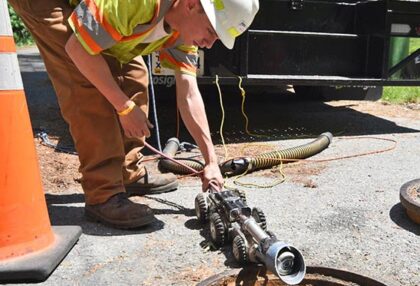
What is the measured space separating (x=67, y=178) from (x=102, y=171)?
101cm

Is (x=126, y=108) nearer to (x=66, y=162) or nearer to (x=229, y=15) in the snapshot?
(x=229, y=15)

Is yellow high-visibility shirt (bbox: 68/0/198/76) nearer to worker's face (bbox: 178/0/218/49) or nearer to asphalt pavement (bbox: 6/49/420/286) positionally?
worker's face (bbox: 178/0/218/49)

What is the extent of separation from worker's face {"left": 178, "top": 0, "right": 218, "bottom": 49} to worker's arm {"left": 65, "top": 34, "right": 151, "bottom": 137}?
0.41 metres

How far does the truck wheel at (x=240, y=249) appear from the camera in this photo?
2.28 meters

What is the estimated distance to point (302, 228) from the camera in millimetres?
2814

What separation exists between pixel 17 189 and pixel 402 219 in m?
2.05

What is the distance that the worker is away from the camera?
2293mm

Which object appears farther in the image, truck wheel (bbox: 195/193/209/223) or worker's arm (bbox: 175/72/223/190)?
worker's arm (bbox: 175/72/223/190)

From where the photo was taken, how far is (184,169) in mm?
3830

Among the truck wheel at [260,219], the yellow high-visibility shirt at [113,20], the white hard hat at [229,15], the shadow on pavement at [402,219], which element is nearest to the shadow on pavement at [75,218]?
the truck wheel at [260,219]

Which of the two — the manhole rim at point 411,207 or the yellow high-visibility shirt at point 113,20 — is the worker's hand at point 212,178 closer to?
the yellow high-visibility shirt at point 113,20

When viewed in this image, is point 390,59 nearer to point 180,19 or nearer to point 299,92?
point 299,92

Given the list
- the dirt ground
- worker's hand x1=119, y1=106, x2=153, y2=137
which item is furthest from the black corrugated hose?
worker's hand x1=119, y1=106, x2=153, y2=137

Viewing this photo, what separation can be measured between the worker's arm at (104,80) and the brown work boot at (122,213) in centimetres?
47
